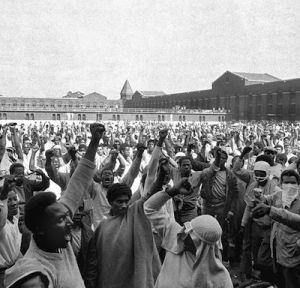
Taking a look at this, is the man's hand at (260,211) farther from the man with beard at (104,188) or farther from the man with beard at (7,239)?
the man with beard at (7,239)

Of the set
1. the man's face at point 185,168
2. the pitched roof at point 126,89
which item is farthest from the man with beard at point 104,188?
the pitched roof at point 126,89

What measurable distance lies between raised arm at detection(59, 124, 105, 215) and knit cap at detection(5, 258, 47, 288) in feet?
1.82

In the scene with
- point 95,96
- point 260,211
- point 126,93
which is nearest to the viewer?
point 260,211

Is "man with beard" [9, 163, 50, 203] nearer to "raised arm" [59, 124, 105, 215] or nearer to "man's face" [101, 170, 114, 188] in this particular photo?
"man's face" [101, 170, 114, 188]

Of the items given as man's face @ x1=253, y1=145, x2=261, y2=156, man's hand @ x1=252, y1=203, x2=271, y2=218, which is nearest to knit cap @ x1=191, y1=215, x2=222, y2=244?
man's hand @ x1=252, y1=203, x2=271, y2=218

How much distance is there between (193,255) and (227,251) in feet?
12.1

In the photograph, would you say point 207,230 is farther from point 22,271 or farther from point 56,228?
point 22,271

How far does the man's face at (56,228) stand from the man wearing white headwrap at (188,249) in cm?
87

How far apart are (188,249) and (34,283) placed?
4.01ft

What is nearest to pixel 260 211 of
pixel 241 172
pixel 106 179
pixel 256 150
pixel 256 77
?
pixel 106 179

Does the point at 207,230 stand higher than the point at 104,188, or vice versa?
the point at 207,230

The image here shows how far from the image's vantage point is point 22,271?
5.61 ft

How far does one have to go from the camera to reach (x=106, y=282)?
292 centimetres

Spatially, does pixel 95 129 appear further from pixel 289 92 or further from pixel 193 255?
pixel 289 92
